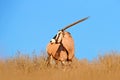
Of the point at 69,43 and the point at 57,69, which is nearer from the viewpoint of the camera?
the point at 57,69

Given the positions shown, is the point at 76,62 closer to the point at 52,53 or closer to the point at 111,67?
the point at 52,53

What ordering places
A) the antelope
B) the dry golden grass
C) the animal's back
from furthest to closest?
the animal's back, the antelope, the dry golden grass

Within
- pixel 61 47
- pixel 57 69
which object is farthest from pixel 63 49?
pixel 57 69

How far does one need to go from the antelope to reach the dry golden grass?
1.23 feet

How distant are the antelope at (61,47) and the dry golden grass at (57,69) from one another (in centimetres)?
37

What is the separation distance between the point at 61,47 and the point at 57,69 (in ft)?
7.29

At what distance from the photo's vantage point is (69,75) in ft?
24.1

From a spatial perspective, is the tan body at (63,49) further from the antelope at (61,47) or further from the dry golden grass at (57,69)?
the dry golden grass at (57,69)

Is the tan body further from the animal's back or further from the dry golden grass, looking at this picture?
the dry golden grass

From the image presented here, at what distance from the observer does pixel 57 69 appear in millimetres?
10227

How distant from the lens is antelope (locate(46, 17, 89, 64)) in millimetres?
12000

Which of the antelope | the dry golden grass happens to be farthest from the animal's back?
the dry golden grass

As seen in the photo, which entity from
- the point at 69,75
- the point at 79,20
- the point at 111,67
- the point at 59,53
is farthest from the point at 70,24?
the point at 69,75

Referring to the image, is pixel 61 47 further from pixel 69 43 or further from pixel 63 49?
pixel 69 43
